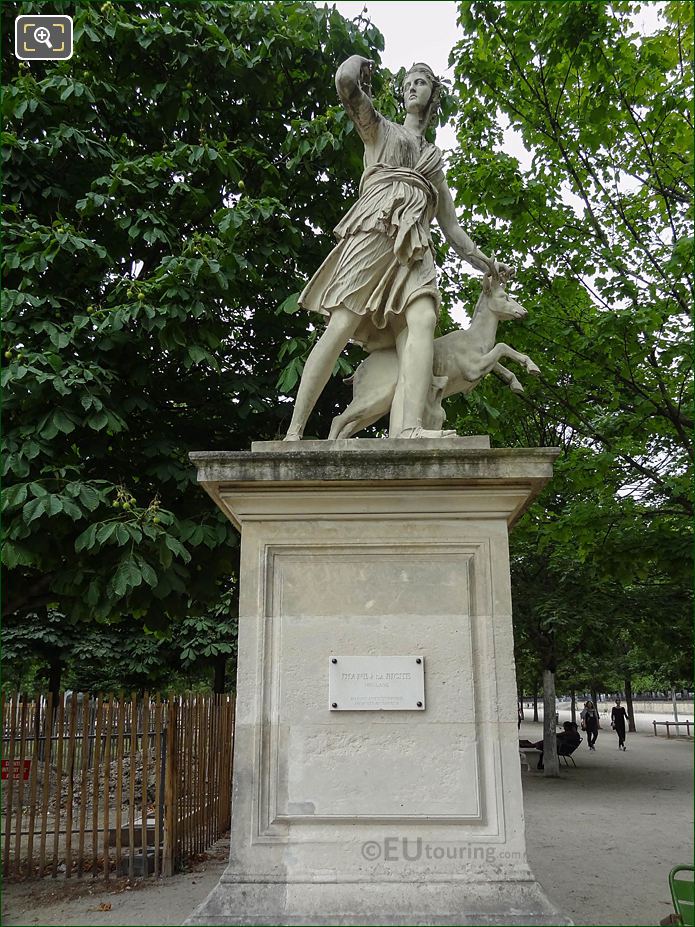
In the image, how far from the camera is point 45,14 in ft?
29.8

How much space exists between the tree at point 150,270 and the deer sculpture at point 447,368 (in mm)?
2755

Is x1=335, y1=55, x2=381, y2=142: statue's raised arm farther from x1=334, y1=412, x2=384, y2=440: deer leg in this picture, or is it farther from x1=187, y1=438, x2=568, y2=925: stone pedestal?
x1=187, y1=438, x2=568, y2=925: stone pedestal

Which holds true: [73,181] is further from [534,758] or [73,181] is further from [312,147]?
[534,758]

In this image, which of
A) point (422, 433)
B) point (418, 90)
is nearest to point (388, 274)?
point (422, 433)

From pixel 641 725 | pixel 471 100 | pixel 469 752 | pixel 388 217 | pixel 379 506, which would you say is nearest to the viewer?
pixel 469 752

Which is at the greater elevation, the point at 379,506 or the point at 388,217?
the point at 388,217

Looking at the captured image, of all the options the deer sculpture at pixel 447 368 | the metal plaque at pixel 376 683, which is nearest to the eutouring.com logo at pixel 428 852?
the metal plaque at pixel 376 683

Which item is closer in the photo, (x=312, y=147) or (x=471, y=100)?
(x=312, y=147)

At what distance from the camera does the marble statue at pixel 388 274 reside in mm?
5141

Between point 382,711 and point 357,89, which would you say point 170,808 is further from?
point 357,89

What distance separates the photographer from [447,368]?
550 cm

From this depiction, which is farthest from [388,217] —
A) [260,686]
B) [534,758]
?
[534,758]

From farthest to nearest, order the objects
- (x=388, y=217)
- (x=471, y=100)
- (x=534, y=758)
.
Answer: (x=534, y=758) → (x=471, y=100) → (x=388, y=217)

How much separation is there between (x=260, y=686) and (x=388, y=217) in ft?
10.4
